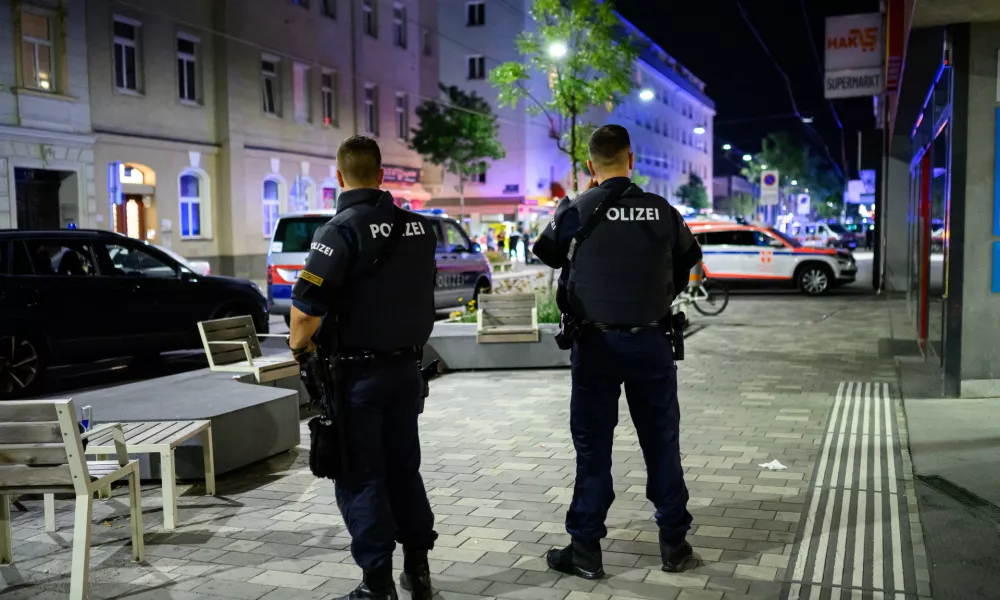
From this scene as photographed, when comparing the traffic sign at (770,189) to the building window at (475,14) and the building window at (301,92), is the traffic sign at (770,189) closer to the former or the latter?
the building window at (301,92)

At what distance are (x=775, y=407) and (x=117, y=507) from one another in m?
5.57

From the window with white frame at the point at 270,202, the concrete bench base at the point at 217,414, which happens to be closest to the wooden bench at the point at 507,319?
the concrete bench base at the point at 217,414

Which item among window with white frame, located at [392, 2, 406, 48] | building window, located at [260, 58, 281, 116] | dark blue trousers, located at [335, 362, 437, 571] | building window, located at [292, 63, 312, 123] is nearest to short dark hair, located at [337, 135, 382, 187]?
dark blue trousers, located at [335, 362, 437, 571]

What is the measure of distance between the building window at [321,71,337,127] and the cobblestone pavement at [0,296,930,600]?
2747cm

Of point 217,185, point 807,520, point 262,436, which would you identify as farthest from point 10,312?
point 217,185

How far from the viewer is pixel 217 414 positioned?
644 centimetres

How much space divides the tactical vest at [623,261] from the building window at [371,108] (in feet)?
112

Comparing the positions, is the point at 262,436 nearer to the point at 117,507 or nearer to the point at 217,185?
the point at 117,507

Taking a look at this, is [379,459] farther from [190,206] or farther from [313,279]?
[190,206]

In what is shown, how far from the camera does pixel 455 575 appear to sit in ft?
15.3

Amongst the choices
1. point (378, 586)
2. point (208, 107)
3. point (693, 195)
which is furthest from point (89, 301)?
point (693, 195)

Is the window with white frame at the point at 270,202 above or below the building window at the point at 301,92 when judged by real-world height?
below

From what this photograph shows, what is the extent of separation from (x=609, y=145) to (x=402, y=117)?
37001 mm

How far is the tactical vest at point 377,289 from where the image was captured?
413cm
